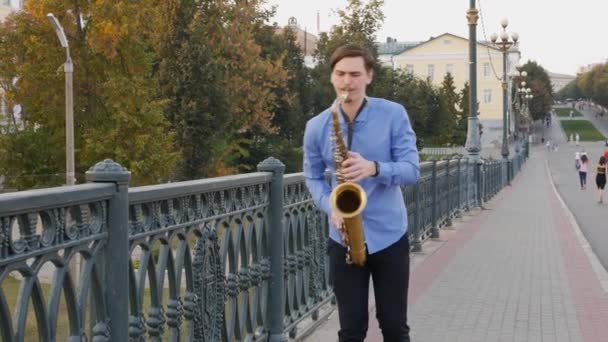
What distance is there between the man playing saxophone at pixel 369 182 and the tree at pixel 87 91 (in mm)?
28666

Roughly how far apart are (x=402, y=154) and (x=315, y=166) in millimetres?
455

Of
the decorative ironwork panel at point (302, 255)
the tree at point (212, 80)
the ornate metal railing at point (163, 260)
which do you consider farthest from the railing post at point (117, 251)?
the tree at point (212, 80)

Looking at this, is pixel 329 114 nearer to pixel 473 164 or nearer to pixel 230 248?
pixel 230 248

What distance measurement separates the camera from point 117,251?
3.40 m

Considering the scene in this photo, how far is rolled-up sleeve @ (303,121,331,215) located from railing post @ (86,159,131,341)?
1209 mm

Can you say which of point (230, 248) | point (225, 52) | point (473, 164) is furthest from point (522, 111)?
point (230, 248)

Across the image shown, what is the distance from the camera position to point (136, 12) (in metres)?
33.2

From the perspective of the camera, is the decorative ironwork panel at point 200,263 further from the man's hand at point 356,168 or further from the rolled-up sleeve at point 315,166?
the man's hand at point 356,168

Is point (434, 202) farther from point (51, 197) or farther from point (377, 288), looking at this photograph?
point (51, 197)

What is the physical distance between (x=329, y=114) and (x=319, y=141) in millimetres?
169

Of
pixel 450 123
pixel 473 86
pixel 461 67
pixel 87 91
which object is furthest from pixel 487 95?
pixel 473 86

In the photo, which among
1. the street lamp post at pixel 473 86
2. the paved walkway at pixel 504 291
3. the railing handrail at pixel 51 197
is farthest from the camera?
the street lamp post at pixel 473 86

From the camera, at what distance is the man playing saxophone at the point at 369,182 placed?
4.21 metres

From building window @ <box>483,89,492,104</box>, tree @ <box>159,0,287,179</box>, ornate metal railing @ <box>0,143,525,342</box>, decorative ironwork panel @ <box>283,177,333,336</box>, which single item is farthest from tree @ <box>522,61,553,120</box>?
ornate metal railing @ <box>0,143,525,342</box>
